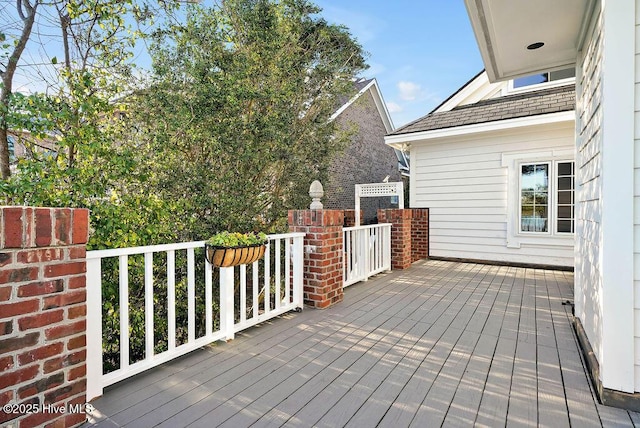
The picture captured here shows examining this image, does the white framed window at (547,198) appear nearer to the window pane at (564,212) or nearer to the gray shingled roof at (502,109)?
the window pane at (564,212)

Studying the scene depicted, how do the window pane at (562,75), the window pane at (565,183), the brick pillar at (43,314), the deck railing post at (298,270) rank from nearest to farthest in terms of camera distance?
the brick pillar at (43,314) < the deck railing post at (298,270) < the window pane at (565,183) < the window pane at (562,75)

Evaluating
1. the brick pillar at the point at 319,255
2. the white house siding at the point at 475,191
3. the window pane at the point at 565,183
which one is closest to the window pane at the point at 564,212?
the window pane at the point at 565,183

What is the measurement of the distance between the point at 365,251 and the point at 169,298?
316 centimetres

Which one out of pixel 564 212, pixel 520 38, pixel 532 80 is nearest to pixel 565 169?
pixel 564 212

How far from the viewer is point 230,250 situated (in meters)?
2.59

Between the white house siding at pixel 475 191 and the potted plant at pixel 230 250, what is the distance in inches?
207

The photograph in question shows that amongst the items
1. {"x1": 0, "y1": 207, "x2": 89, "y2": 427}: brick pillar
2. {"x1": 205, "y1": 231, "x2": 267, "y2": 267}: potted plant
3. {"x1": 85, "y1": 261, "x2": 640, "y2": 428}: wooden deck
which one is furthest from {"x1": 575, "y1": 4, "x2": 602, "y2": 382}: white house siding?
{"x1": 0, "y1": 207, "x2": 89, "y2": 427}: brick pillar

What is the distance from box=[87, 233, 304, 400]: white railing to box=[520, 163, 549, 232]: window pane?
478 centimetres

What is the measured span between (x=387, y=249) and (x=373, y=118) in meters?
8.67

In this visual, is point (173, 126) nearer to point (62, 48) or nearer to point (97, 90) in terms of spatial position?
point (97, 90)

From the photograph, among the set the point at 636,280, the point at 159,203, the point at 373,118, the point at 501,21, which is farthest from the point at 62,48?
the point at 373,118

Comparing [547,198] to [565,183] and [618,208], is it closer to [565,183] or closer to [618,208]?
[565,183]

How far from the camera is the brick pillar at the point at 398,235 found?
5.82 meters

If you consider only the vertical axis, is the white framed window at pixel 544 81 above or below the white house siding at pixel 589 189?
above
